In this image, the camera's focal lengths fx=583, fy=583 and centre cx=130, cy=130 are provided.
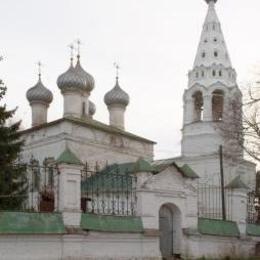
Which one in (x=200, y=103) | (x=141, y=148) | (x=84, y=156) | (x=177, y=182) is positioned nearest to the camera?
(x=177, y=182)

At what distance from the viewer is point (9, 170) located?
53.3 ft

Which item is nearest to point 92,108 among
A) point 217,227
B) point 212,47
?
point 212,47

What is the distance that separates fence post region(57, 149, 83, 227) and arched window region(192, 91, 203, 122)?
69.9 feet

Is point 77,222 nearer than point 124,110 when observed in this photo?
Yes

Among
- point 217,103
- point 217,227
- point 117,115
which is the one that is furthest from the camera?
point 217,103

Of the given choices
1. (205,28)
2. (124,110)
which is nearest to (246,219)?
(124,110)

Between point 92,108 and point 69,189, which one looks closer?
point 69,189

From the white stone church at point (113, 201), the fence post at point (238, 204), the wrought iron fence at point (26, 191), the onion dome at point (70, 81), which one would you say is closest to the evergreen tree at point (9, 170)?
the wrought iron fence at point (26, 191)

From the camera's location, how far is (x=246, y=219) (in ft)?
58.6

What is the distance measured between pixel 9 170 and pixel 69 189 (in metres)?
4.25

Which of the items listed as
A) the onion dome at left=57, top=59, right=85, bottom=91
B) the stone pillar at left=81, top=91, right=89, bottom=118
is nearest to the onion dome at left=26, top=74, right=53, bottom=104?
the onion dome at left=57, top=59, right=85, bottom=91

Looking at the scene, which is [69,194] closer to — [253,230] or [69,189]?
[69,189]

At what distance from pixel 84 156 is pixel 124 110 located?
572 cm

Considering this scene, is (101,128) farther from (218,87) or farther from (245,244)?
(245,244)
